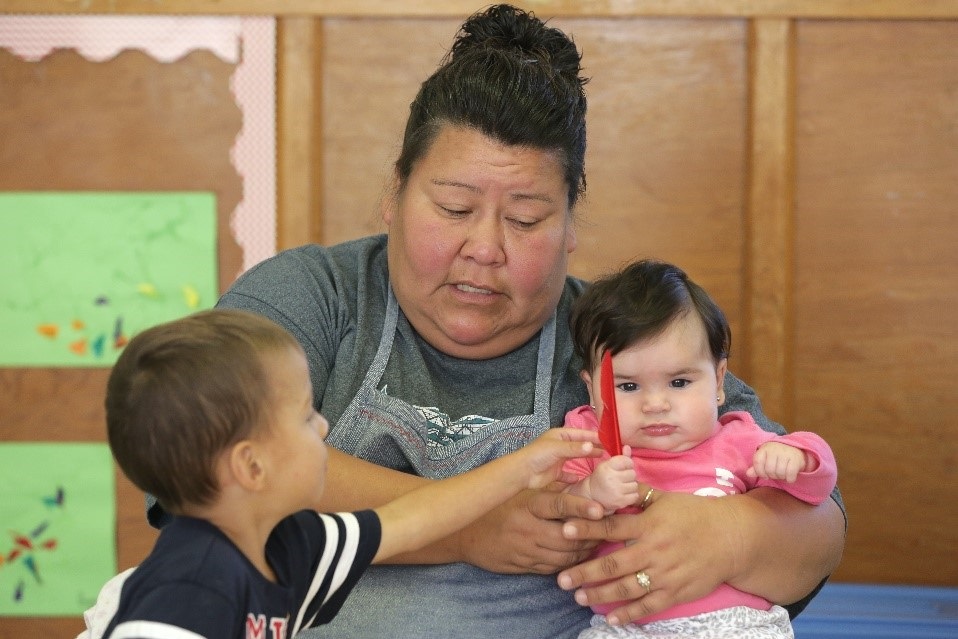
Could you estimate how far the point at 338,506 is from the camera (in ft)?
5.61

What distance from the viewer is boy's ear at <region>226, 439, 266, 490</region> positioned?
1270mm

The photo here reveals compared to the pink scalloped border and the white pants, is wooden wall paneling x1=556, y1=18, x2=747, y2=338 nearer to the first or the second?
the pink scalloped border

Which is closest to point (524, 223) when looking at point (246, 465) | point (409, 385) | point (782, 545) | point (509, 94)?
point (509, 94)

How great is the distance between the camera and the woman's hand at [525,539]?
170 cm

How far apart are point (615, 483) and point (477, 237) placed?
0.51 meters

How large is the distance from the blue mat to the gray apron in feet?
2.75

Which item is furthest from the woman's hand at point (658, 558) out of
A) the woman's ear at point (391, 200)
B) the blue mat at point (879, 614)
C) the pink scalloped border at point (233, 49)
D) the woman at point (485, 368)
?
the pink scalloped border at point (233, 49)

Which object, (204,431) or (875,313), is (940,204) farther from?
(204,431)

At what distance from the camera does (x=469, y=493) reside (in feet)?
5.03

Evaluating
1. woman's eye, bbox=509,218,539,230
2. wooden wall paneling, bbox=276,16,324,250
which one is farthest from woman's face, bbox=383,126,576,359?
wooden wall paneling, bbox=276,16,324,250

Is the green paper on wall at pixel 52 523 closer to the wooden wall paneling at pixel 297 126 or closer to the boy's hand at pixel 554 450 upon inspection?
the wooden wall paneling at pixel 297 126

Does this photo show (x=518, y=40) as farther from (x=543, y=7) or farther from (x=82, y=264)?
(x=82, y=264)

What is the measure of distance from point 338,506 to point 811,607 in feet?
4.64

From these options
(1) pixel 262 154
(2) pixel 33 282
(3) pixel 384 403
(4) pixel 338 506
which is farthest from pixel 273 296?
(2) pixel 33 282
